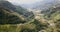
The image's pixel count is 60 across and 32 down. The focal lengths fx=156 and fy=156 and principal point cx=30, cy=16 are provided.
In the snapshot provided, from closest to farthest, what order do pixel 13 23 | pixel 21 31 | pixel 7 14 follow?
1. pixel 21 31
2. pixel 13 23
3. pixel 7 14

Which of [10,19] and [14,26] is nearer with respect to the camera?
[14,26]

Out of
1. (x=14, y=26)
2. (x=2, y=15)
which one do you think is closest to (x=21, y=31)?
(x=14, y=26)

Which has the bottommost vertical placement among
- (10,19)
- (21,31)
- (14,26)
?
(21,31)

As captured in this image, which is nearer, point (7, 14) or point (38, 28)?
point (38, 28)

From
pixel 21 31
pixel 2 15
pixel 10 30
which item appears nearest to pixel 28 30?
pixel 21 31

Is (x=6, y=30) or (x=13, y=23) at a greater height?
(x=13, y=23)

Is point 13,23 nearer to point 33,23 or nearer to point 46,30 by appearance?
point 33,23

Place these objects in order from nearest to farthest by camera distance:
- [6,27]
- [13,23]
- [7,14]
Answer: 1. [6,27]
2. [13,23]
3. [7,14]

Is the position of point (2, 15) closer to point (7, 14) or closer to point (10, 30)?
point (7, 14)

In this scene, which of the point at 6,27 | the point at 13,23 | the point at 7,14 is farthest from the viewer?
the point at 7,14
